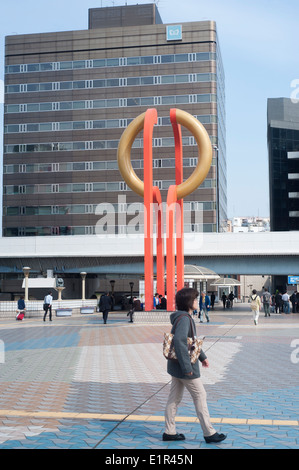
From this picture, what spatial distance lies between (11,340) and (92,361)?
6345 millimetres

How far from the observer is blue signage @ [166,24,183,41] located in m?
79.1

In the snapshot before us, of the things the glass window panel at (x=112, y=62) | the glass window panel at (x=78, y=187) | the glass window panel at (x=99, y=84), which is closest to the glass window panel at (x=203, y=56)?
the glass window panel at (x=112, y=62)

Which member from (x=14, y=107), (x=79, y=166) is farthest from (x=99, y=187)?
(x=14, y=107)

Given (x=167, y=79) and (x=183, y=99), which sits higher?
(x=167, y=79)

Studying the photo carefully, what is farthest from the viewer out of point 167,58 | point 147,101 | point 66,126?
point 66,126

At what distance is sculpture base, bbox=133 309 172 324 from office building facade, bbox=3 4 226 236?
46733 mm

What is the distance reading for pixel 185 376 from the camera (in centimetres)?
647

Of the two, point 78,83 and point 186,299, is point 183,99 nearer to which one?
point 78,83

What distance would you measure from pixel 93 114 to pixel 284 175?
3752cm

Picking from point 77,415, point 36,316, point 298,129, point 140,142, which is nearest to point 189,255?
point 36,316

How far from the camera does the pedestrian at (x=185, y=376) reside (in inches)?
254

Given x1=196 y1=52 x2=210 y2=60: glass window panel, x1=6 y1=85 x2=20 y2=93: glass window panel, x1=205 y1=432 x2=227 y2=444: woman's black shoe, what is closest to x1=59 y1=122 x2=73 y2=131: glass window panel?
x1=6 y1=85 x2=20 y2=93: glass window panel
